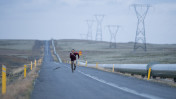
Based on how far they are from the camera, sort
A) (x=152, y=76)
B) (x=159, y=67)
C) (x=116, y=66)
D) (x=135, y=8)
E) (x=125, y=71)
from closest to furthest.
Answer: (x=159, y=67) < (x=152, y=76) < (x=125, y=71) < (x=116, y=66) < (x=135, y=8)

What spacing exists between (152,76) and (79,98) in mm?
11709

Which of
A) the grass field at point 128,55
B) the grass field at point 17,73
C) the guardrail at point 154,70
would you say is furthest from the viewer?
the grass field at point 128,55

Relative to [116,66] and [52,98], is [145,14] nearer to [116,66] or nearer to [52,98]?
[116,66]

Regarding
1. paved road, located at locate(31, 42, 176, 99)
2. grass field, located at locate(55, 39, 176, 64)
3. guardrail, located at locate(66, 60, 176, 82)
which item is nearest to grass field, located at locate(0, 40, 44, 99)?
paved road, located at locate(31, 42, 176, 99)

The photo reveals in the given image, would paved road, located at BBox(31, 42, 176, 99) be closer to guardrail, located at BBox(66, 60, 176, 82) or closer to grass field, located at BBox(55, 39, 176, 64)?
guardrail, located at BBox(66, 60, 176, 82)

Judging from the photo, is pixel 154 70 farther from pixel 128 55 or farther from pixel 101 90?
pixel 128 55

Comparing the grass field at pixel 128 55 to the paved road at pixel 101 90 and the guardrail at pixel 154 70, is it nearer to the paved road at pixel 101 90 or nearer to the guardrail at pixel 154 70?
the guardrail at pixel 154 70

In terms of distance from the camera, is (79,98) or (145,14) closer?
(79,98)

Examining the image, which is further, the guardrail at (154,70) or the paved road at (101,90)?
the guardrail at (154,70)

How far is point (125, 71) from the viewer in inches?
1005

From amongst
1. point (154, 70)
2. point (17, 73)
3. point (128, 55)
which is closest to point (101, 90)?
point (154, 70)

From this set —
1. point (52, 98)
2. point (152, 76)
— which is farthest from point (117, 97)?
point (152, 76)

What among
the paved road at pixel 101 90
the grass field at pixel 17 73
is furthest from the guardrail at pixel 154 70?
the grass field at pixel 17 73

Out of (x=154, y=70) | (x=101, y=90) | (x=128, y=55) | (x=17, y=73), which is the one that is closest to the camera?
(x=101, y=90)
